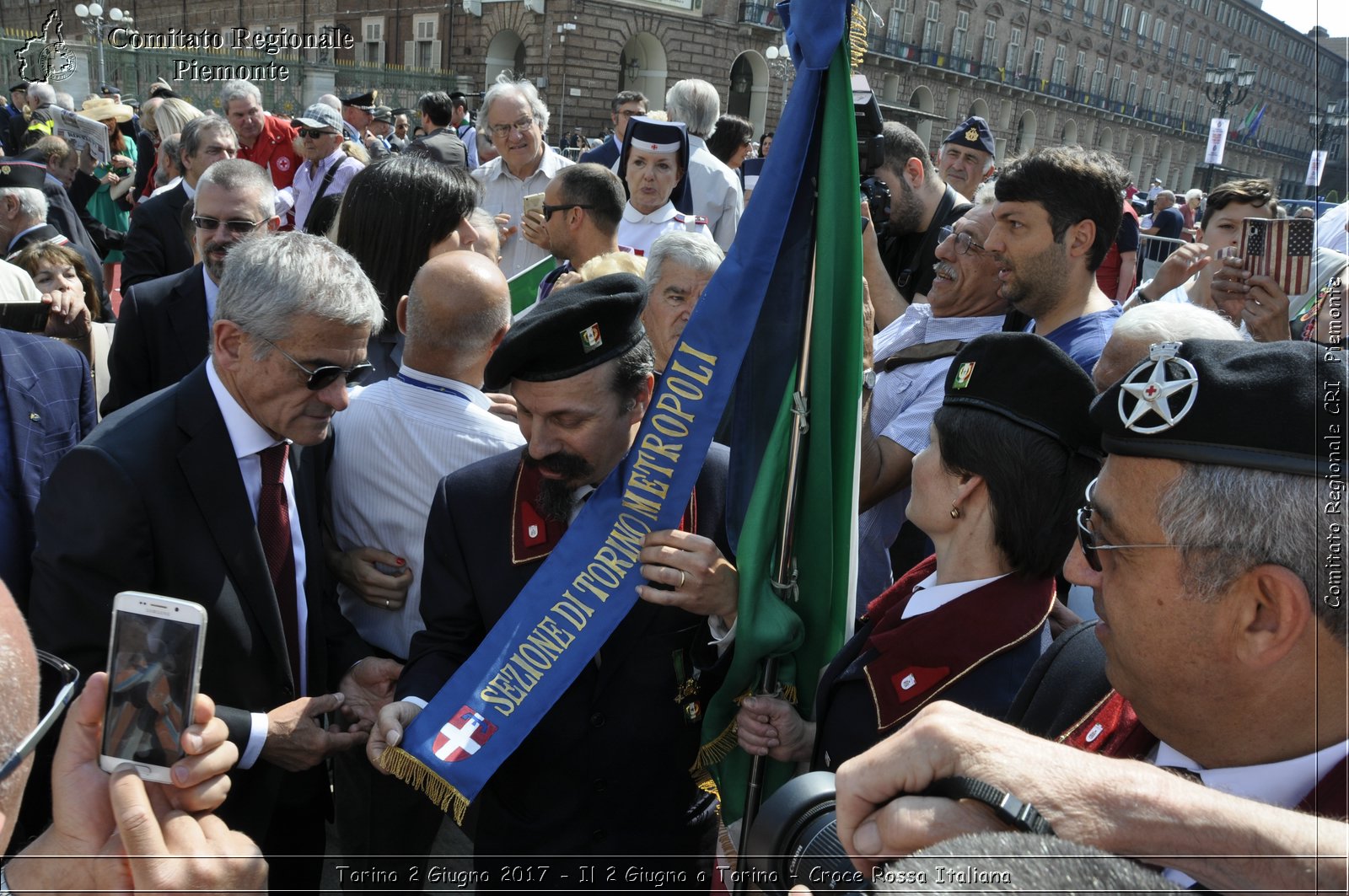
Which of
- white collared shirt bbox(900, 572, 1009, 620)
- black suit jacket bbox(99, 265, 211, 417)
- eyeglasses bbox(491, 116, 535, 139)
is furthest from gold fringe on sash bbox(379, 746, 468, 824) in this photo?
eyeglasses bbox(491, 116, 535, 139)

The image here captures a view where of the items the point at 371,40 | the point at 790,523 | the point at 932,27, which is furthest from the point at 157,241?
the point at 932,27

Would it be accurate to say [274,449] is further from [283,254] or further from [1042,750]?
[1042,750]

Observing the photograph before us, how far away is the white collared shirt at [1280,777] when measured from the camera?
1264mm

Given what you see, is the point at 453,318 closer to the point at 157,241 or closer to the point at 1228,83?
the point at 157,241

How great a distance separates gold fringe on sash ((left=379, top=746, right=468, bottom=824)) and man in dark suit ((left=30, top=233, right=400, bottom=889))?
1.02 feet

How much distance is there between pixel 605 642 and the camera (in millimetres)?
2238

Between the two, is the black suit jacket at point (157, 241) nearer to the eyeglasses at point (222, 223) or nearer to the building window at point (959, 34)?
the eyeglasses at point (222, 223)

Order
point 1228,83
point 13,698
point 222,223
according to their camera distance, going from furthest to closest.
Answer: point 1228,83
point 222,223
point 13,698

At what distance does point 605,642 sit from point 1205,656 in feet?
4.18

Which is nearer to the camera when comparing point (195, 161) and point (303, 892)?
point (303, 892)

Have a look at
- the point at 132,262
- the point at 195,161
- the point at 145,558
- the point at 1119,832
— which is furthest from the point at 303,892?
the point at 195,161

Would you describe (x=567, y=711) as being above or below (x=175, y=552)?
below

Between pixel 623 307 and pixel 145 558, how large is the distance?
1.20 m

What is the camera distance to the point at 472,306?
2.73 m
